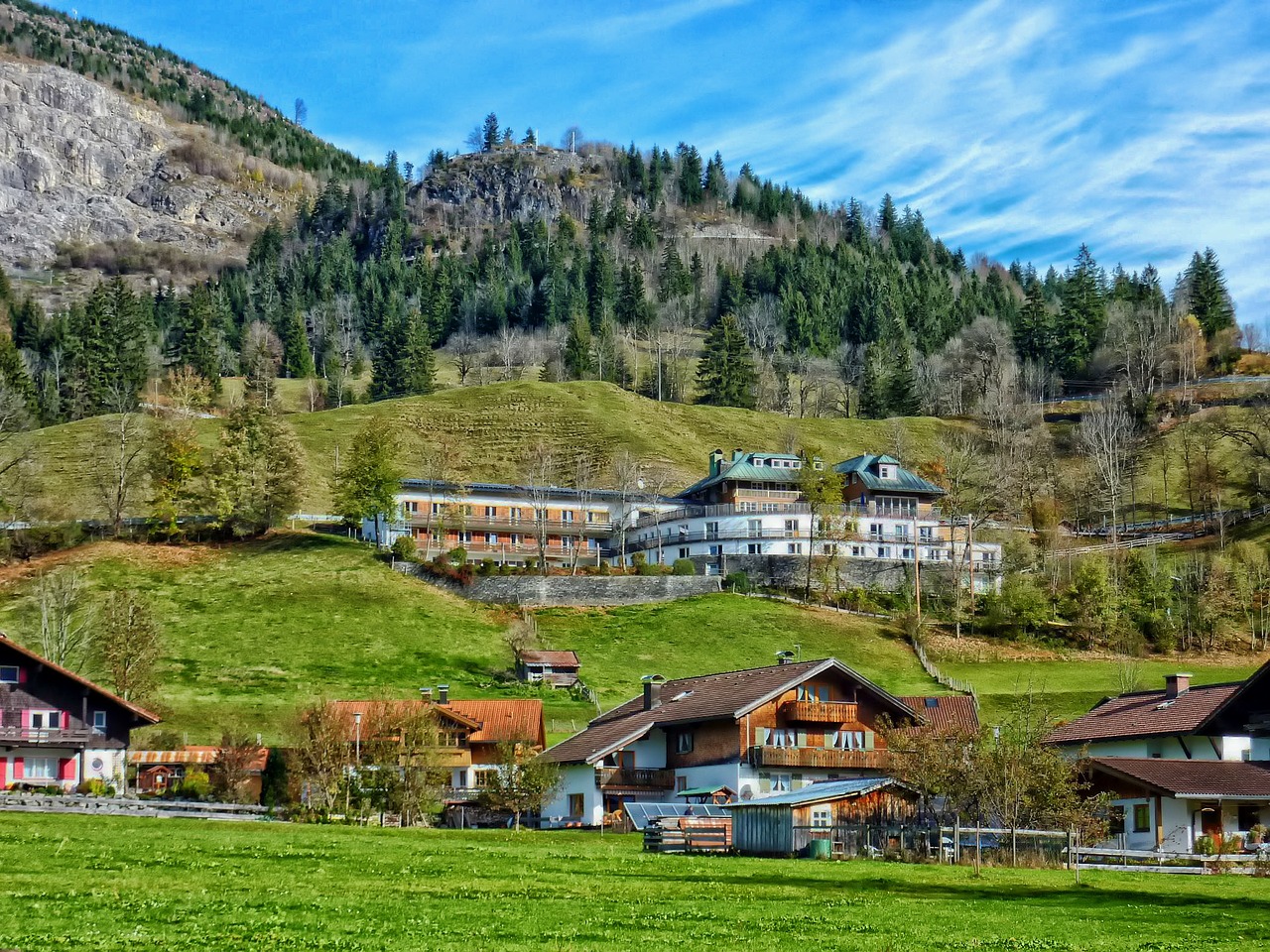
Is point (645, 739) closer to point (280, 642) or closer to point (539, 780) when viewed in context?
point (539, 780)

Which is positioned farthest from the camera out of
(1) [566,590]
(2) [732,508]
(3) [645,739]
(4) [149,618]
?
(2) [732,508]

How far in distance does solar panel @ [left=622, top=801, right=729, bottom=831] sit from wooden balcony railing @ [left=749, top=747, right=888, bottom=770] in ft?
17.9

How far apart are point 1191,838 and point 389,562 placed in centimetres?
6081

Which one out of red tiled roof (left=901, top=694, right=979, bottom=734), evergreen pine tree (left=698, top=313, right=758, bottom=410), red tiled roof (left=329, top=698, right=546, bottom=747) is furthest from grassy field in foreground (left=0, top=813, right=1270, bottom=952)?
evergreen pine tree (left=698, top=313, right=758, bottom=410)

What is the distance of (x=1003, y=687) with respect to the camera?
254 feet

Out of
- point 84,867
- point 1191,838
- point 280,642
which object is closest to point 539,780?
point 1191,838

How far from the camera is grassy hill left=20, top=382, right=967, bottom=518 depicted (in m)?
140

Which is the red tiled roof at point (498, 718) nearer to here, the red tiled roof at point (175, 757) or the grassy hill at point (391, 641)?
the grassy hill at point (391, 641)

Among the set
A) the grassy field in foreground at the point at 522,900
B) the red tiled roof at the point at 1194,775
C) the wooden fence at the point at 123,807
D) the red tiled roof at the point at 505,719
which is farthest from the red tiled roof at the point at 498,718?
the grassy field in foreground at the point at 522,900

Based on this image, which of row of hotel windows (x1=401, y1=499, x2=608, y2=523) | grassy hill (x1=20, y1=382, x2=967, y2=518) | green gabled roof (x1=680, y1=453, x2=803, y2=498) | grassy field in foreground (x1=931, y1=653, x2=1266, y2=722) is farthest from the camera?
grassy hill (x1=20, y1=382, x2=967, y2=518)

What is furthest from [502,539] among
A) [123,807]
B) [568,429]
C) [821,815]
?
[821,815]

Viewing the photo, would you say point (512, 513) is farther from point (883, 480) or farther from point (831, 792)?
point (831, 792)

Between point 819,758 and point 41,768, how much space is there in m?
33.1

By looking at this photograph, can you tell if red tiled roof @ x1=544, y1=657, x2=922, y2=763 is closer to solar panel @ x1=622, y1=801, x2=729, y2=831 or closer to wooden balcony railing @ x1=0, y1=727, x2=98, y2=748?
solar panel @ x1=622, y1=801, x2=729, y2=831
